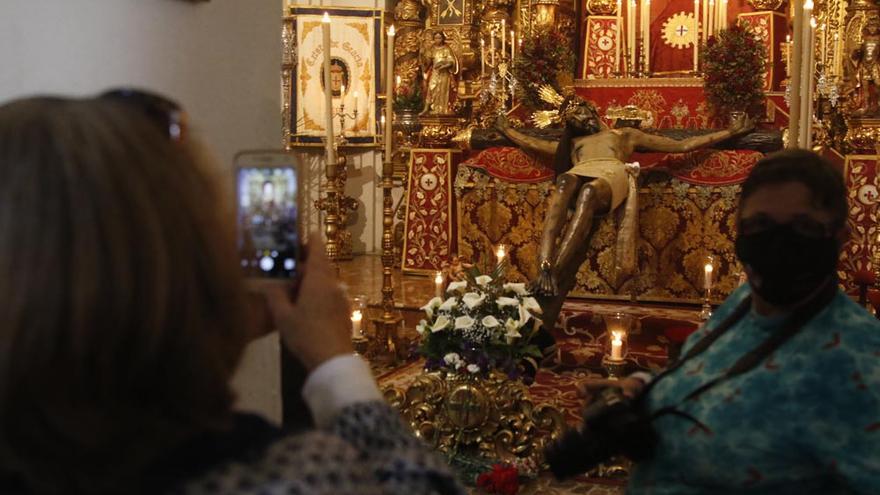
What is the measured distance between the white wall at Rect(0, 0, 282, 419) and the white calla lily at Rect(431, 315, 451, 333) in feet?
7.02

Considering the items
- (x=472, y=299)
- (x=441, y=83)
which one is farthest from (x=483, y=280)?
(x=441, y=83)

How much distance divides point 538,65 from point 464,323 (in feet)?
17.4

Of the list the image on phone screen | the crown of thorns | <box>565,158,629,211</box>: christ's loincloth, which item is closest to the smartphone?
the image on phone screen

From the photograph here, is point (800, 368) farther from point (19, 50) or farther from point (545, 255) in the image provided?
point (545, 255)

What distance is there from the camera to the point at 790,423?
1.64 meters

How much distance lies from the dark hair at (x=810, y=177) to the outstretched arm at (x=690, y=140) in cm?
546

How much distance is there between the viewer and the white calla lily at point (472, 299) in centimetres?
409

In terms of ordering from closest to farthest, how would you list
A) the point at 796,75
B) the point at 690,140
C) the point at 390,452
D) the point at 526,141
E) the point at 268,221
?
the point at 390,452, the point at 268,221, the point at 796,75, the point at 690,140, the point at 526,141

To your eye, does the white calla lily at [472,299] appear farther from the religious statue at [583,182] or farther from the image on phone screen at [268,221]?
the image on phone screen at [268,221]

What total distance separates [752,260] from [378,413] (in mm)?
876

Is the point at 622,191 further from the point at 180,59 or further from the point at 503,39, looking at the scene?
the point at 180,59

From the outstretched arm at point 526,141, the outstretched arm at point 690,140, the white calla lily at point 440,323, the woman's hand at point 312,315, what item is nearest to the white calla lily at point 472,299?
the white calla lily at point 440,323

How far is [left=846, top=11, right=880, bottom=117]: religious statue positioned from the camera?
7.77 m

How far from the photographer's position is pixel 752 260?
5.99 feet
